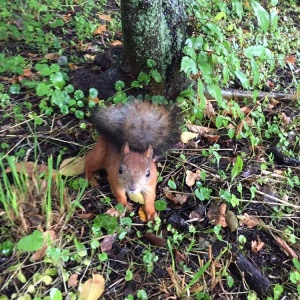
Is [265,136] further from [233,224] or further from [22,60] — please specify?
[22,60]

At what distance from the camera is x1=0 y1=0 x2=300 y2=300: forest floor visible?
2010 millimetres

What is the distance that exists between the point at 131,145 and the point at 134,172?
21 centimetres

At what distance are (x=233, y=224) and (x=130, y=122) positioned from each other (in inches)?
33.9

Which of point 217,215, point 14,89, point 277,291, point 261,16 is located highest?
point 261,16

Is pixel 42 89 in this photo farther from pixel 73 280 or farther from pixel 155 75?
pixel 73 280

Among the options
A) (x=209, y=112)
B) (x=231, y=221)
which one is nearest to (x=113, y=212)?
(x=231, y=221)

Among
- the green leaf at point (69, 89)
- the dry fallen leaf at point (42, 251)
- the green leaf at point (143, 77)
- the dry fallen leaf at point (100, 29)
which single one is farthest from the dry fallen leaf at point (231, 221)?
the dry fallen leaf at point (100, 29)

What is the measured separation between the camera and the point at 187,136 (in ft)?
9.39

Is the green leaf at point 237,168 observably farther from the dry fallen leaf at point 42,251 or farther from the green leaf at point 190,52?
the dry fallen leaf at point 42,251

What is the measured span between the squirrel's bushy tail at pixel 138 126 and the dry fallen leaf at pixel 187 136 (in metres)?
0.31

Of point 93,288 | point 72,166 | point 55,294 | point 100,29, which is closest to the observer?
point 55,294

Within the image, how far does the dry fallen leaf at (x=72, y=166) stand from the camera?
8.06 ft

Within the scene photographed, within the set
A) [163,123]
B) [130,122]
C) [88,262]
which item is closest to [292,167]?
[163,123]

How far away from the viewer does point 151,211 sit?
2.33 m
